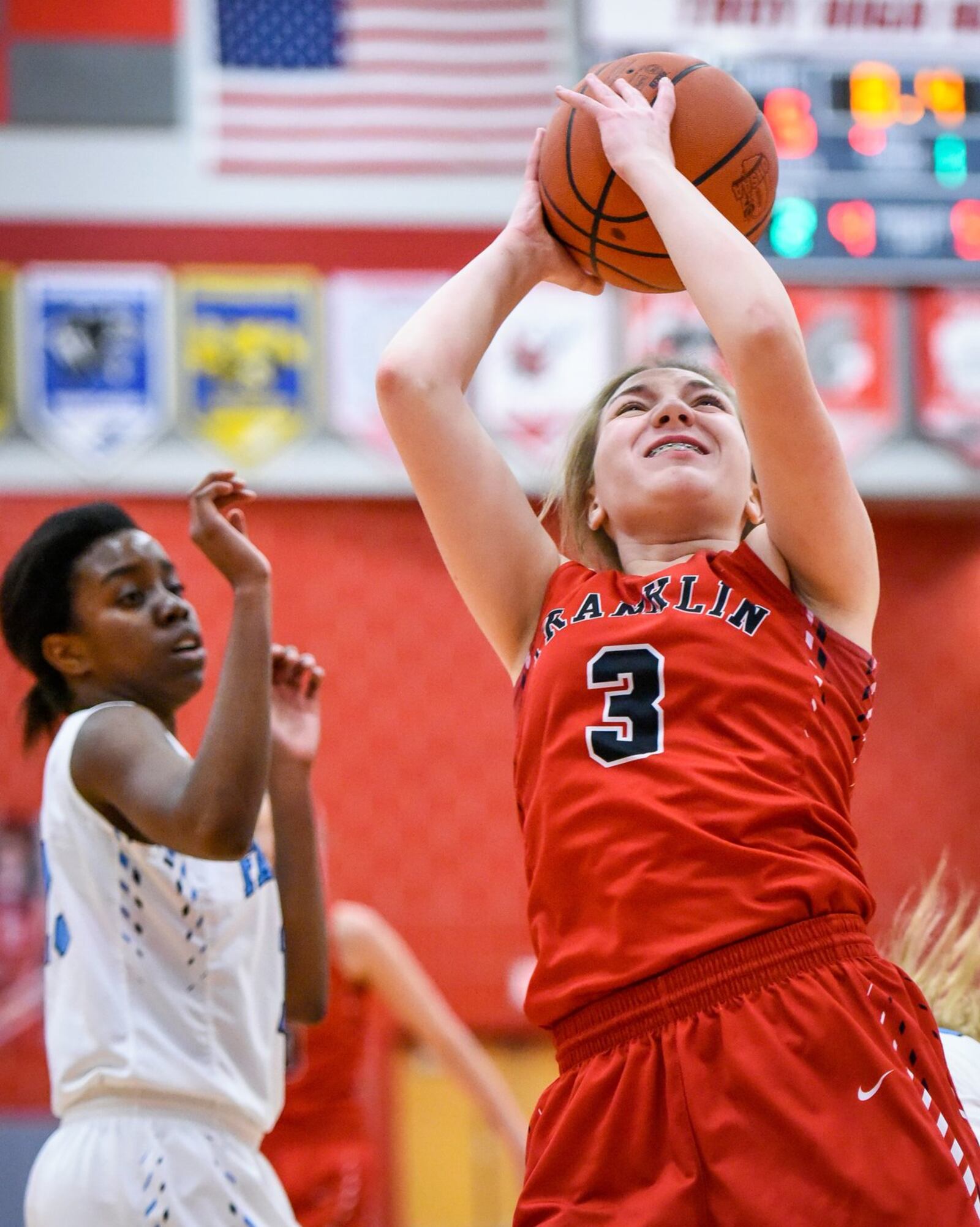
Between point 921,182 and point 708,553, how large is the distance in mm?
6621

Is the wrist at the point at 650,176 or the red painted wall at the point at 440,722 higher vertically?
the wrist at the point at 650,176

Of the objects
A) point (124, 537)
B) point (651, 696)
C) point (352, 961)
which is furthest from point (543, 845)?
point (352, 961)

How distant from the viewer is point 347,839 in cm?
819

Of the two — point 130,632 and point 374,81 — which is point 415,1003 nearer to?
point 130,632

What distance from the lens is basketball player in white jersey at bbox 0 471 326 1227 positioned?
7.41 ft

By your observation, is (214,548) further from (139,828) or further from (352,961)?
(352,961)

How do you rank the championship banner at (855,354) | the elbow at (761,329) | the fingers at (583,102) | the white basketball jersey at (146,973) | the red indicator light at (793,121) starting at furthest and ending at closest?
the championship banner at (855,354) → the red indicator light at (793,121) → the white basketball jersey at (146,973) → the fingers at (583,102) → the elbow at (761,329)

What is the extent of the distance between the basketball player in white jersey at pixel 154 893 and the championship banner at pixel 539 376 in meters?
5.88

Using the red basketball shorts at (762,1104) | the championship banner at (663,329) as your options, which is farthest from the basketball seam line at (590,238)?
the championship banner at (663,329)

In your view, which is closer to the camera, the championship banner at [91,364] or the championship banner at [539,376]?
the championship banner at [91,364]

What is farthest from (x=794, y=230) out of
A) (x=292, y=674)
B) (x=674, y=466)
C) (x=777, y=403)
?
(x=777, y=403)

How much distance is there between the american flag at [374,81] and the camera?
336 inches

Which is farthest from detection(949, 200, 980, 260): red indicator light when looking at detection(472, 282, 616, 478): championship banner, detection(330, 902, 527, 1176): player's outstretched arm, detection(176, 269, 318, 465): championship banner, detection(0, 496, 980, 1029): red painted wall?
detection(330, 902, 527, 1176): player's outstretched arm

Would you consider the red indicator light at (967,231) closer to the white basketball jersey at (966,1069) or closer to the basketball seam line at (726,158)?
the basketball seam line at (726,158)
